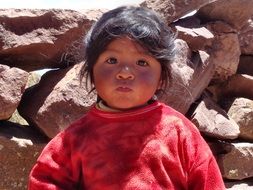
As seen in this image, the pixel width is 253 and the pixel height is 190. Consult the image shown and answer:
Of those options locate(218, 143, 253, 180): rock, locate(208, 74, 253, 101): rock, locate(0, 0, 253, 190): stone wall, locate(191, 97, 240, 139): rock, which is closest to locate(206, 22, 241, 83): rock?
locate(0, 0, 253, 190): stone wall

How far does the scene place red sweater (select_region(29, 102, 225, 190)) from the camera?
5.37 feet

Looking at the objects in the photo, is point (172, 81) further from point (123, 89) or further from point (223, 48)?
point (223, 48)

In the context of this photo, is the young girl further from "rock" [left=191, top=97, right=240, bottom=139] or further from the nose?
"rock" [left=191, top=97, right=240, bottom=139]

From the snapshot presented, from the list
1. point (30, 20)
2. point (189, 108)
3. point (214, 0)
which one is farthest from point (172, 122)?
point (214, 0)

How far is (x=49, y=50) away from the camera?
8.20ft

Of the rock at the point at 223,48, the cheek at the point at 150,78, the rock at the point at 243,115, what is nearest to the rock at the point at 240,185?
the rock at the point at 243,115

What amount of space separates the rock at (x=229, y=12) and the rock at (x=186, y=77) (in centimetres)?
30

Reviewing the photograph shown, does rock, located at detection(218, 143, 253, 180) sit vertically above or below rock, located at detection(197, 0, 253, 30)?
below

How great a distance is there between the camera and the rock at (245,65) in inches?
136

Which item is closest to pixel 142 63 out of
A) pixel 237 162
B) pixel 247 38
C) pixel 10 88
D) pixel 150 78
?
pixel 150 78

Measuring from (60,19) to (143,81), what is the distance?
959 mm

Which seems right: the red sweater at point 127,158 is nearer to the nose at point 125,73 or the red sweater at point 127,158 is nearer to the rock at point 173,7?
the nose at point 125,73

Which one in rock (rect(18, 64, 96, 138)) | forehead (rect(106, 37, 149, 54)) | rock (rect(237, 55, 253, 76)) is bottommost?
rock (rect(237, 55, 253, 76))

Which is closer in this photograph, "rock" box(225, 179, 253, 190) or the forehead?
the forehead
